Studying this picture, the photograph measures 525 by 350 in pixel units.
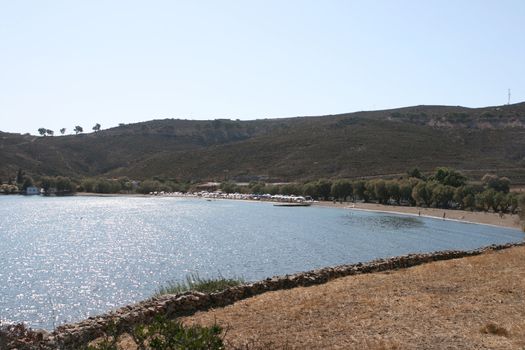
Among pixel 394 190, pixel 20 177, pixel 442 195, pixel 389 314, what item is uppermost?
pixel 389 314

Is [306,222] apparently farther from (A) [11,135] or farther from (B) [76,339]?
(A) [11,135]

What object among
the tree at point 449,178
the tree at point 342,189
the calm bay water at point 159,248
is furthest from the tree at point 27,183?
the tree at point 449,178

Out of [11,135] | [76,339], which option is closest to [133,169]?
[11,135]

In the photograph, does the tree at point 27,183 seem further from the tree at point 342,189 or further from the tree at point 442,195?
A: the tree at point 442,195

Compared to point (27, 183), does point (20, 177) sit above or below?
above

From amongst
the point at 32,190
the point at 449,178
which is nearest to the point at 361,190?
the point at 449,178

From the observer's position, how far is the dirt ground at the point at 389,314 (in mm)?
10516

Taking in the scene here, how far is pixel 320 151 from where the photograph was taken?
461ft

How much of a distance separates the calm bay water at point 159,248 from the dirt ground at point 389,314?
11.0 metres

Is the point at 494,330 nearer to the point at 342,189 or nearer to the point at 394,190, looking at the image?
the point at 394,190

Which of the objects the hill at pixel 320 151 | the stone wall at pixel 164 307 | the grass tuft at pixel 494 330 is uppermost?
the hill at pixel 320 151

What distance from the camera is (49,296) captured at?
26.5 m

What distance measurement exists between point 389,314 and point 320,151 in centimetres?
12857

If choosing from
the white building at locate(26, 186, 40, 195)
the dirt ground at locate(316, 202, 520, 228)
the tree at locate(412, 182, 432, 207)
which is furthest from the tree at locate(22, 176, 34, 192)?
Result: the tree at locate(412, 182, 432, 207)
